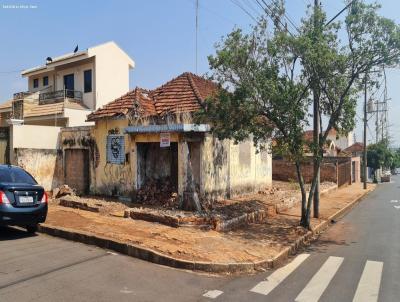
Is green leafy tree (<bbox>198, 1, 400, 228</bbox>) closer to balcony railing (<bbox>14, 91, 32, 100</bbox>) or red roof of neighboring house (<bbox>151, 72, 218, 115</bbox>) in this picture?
red roof of neighboring house (<bbox>151, 72, 218, 115</bbox>)

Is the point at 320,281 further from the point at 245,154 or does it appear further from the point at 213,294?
the point at 245,154

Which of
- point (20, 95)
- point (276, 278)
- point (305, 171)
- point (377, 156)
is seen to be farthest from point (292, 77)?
point (377, 156)

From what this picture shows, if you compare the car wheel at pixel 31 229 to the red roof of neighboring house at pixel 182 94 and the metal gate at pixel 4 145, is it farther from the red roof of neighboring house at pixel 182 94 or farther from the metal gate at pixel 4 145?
the metal gate at pixel 4 145

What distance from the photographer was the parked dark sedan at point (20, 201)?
9.20 metres

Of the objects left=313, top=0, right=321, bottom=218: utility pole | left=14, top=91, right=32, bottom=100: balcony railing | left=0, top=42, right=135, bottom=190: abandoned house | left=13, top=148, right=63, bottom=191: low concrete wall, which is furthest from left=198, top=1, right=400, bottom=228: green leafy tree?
left=14, top=91, right=32, bottom=100: balcony railing

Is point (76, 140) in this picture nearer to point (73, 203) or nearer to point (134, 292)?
point (73, 203)

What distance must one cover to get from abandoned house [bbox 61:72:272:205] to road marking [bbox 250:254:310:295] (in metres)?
4.67

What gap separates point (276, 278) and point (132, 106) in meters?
9.32

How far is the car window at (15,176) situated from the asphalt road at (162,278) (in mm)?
1316

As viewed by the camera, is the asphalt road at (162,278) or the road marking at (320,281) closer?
the asphalt road at (162,278)

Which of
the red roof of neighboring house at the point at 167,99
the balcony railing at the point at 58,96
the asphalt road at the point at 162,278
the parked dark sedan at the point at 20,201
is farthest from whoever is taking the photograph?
the balcony railing at the point at 58,96

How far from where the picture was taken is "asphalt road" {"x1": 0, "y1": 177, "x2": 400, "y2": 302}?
6.38 metres

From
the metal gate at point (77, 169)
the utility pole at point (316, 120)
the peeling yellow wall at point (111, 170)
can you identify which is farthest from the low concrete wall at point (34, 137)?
the utility pole at point (316, 120)

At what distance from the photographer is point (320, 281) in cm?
754
